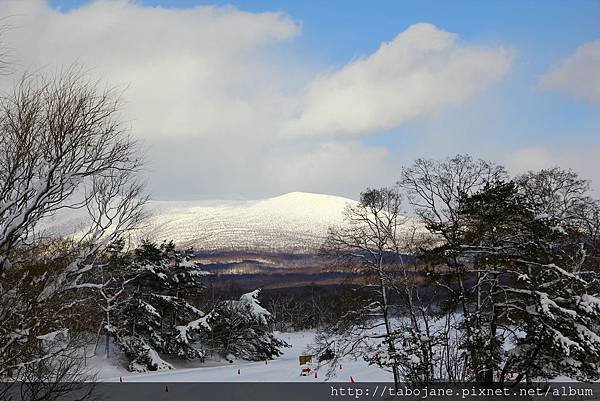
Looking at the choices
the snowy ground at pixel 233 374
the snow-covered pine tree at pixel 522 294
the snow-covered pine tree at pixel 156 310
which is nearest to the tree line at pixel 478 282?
the snow-covered pine tree at pixel 522 294

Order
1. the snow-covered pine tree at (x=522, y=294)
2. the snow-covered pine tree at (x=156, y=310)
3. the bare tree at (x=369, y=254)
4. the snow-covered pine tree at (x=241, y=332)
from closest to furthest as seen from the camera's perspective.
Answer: the snow-covered pine tree at (x=522, y=294)
the bare tree at (x=369, y=254)
the snow-covered pine tree at (x=156, y=310)
the snow-covered pine tree at (x=241, y=332)

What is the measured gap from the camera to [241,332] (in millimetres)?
45031

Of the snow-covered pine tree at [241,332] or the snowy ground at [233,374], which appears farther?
the snow-covered pine tree at [241,332]

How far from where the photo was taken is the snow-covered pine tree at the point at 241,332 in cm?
4441

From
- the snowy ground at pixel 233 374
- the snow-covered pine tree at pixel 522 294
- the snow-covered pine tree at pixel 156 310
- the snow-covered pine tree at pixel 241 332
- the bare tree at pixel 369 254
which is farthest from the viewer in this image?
the snow-covered pine tree at pixel 241 332

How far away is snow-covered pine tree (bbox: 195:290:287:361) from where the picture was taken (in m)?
44.4

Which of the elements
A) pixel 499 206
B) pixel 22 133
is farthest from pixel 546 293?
pixel 22 133

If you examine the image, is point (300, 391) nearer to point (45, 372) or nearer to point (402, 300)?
point (402, 300)

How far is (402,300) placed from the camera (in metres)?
22.5

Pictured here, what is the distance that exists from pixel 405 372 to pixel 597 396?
685 cm

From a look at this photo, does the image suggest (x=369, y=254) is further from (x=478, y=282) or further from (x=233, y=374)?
(x=233, y=374)

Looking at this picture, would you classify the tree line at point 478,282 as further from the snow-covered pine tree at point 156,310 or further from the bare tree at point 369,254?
the snow-covered pine tree at point 156,310

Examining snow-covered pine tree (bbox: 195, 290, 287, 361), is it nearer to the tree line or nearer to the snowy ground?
the snowy ground

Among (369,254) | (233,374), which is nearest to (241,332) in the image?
(233,374)
